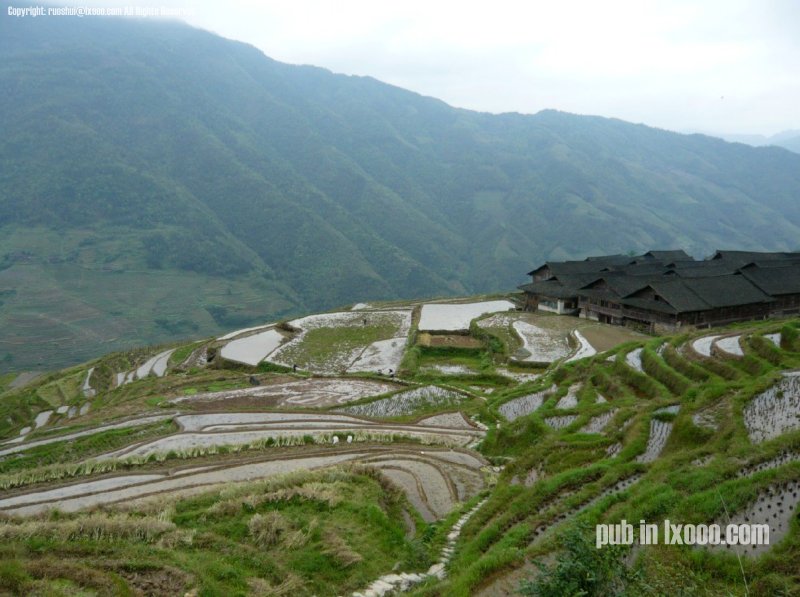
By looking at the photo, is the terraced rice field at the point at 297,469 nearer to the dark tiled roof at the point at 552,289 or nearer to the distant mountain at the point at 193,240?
the dark tiled roof at the point at 552,289

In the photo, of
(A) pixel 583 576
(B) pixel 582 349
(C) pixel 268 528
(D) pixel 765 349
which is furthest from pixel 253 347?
(A) pixel 583 576

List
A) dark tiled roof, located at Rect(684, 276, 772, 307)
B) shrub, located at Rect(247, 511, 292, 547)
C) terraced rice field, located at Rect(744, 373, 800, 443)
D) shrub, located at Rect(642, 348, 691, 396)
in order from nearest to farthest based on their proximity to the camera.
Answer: shrub, located at Rect(247, 511, 292, 547), terraced rice field, located at Rect(744, 373, 800, 443), shrub, located at Rect(642, 348, 691, 396), dark tiled roof, located at Rect(684, 276, 772, 307)

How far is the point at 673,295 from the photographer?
36.9 metres

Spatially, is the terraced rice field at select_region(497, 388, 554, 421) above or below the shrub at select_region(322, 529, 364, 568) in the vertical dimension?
below

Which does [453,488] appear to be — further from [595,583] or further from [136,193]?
[136,193]

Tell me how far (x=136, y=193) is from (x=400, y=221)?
85838mm

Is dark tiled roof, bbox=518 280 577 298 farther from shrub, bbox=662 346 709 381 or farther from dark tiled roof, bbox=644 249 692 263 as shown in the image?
dark tiled roof, bbox=644 249 692 263

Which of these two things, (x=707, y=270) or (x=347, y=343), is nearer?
(x=347, y=343)

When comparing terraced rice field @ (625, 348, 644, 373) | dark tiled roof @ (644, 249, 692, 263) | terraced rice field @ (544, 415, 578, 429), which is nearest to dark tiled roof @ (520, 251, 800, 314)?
dark tiled roof @ (644, 249, 692, 263)

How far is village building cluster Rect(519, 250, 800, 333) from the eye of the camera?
1447 inches

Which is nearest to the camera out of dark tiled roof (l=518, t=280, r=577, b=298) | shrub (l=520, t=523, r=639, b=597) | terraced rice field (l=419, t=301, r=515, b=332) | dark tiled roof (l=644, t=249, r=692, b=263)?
shrub (l=520, t=523, r=639, b=597)

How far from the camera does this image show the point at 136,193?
163125 mm

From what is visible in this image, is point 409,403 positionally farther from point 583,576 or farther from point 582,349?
point 583,576

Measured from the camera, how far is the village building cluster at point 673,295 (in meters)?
36.8
